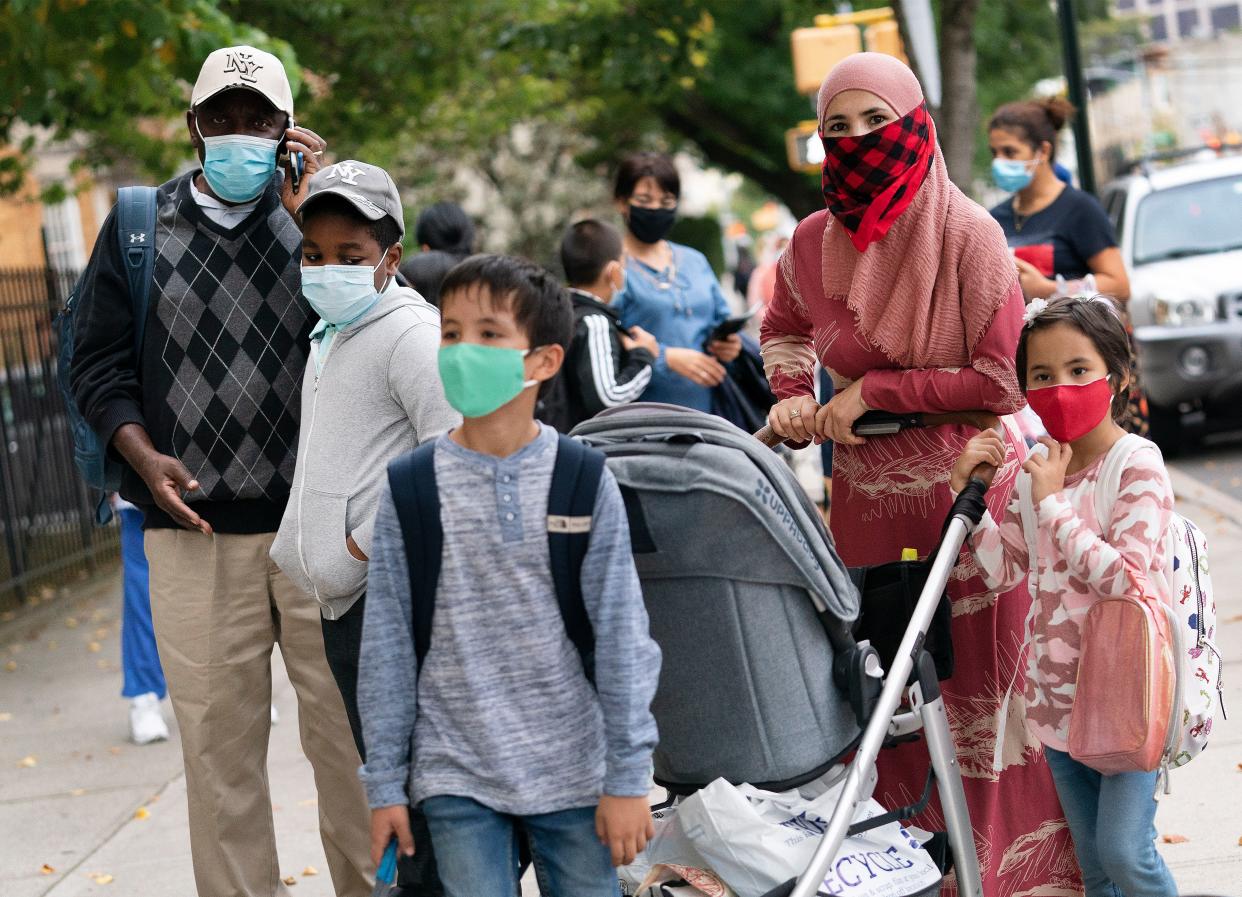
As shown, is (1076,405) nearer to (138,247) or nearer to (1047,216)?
(138,247)

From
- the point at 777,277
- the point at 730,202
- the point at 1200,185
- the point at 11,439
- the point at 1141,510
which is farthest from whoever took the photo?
the point at 730,202

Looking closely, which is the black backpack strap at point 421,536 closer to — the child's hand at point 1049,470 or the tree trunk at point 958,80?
the child's hand at point 1049,470

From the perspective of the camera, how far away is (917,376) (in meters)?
3.80

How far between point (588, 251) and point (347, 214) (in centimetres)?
269

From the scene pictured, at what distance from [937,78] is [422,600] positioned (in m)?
8.21

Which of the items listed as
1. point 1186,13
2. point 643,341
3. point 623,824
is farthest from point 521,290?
point 1186,13

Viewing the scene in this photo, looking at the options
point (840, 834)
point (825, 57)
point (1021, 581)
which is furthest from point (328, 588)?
point (825, 57)

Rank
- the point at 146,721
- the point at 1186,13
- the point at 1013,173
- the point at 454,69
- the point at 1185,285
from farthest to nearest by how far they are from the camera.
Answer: the point at 1186,13 → the point at 454,69 → the point at 1185,285 → the point at 146,721 → the point at 1013,173

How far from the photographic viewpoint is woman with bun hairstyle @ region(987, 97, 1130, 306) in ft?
21.3

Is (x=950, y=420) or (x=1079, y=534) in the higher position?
(x=950, y=420)

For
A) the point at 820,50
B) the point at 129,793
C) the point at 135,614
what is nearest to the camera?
the point at 129,793

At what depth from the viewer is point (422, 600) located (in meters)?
2.99

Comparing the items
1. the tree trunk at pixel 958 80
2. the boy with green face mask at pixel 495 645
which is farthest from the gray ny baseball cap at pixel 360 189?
the tree trunk at pixel 958 80

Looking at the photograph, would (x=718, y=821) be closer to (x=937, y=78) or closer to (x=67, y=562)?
(x=937, y=78)
